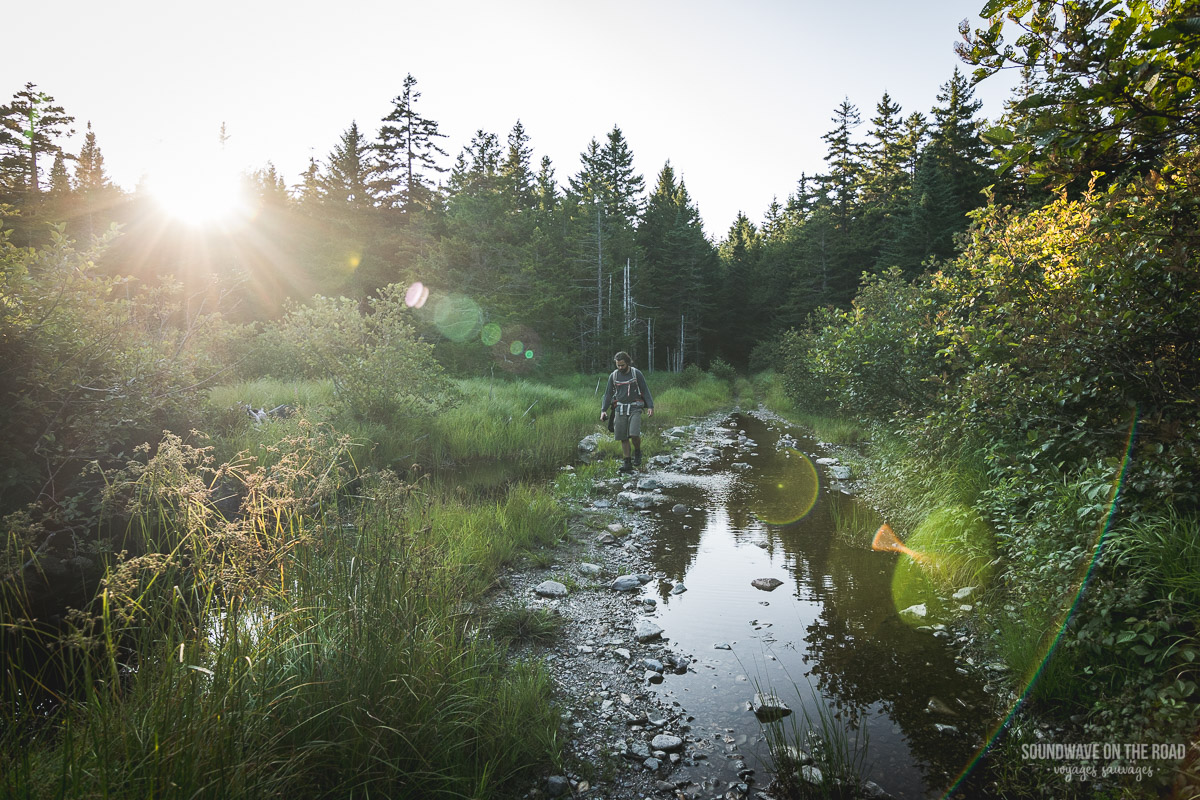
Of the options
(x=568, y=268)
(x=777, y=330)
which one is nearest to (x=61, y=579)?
(x=568, y=268)

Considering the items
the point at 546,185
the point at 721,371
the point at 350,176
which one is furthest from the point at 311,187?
the point at 721,371

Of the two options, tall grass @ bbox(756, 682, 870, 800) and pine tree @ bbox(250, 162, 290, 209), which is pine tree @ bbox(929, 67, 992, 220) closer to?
tall grass @ bbox(756, 682, 870, 800)

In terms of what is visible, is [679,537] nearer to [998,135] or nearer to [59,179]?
[998,135]

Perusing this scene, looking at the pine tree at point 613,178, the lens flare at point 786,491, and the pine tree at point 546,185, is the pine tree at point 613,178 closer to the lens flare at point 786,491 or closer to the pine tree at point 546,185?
the pine tree at point 546,185

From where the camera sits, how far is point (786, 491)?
8.97 metres

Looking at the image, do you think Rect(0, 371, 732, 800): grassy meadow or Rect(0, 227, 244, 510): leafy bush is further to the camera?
Rect(0, 227, 244, 510): leafy bush

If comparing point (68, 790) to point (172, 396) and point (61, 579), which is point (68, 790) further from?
point (172, 396)

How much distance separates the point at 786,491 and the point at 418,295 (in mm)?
22363

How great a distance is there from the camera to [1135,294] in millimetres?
3162

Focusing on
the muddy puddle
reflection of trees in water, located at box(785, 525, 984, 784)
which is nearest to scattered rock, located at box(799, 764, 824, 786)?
the muddy puddle

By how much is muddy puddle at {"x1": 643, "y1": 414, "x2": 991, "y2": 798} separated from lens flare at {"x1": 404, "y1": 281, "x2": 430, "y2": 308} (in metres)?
21.4

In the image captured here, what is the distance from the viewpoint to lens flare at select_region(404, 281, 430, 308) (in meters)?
25.9

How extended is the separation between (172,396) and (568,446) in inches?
300

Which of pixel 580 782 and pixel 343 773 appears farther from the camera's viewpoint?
pixel 580 782
